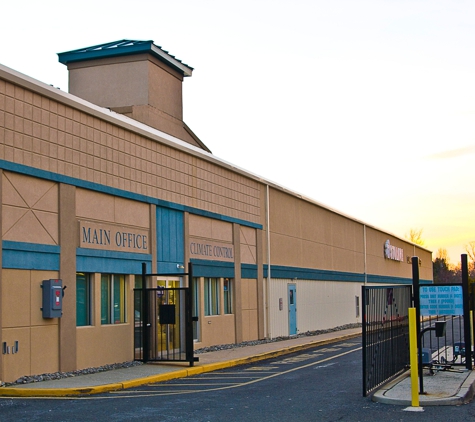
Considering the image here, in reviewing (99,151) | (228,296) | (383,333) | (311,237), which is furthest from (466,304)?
(311,237)

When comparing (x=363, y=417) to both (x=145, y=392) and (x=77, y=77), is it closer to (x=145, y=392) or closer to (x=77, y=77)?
(x=145, y=392)

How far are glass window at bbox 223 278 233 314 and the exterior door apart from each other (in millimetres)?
6232

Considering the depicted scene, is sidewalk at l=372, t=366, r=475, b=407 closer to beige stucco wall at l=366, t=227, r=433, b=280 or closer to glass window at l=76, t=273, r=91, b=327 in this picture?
glass window at l=76, t=273, r=91, b=327

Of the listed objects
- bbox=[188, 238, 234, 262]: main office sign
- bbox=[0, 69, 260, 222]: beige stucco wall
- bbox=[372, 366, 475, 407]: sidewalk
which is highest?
bbox=[0, 69, 260, 222]: beige stucco wall

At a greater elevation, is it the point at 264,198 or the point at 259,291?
the point at 264,198

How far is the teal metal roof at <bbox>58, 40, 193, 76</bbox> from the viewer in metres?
27.4

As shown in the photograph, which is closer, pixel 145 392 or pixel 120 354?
pixel 145 392

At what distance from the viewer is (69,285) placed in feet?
55.3

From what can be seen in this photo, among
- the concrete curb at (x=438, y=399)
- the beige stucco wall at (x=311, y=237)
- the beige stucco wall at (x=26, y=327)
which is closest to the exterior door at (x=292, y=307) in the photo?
the beige stucco wall at (x=311, y=237)

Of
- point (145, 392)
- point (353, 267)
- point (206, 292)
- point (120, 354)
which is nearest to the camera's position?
point (145, 392)

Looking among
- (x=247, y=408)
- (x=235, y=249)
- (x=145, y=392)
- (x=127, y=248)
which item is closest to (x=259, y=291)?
(x=235, y=249)

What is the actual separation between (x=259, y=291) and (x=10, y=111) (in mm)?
15903

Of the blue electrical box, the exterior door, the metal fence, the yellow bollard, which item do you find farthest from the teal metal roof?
the yellow bollard

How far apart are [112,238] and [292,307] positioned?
15241 mm
